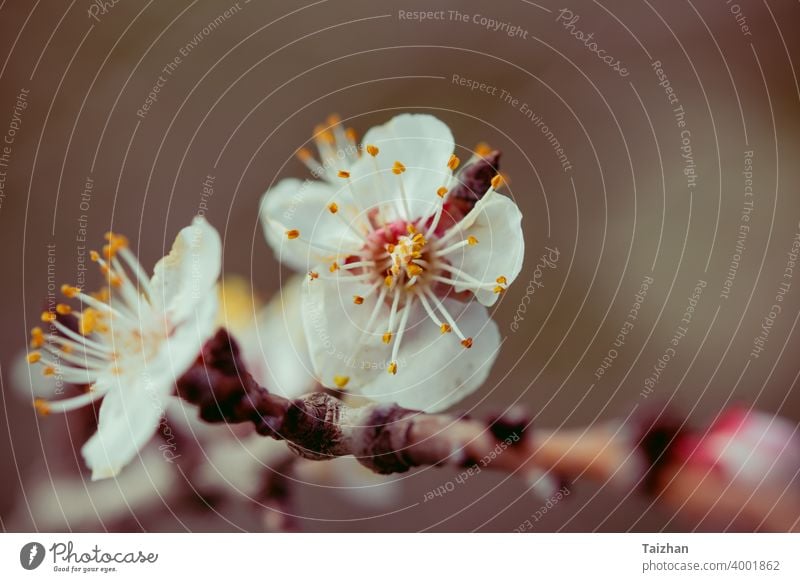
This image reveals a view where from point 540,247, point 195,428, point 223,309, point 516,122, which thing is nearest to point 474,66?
point 516,122

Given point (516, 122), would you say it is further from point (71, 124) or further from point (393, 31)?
point (71, 124)

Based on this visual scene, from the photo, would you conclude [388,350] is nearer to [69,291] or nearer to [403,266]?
[403,266]

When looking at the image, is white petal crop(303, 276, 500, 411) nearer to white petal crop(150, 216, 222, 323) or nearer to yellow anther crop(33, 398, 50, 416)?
white petal crop(150, 216, 222, 323)

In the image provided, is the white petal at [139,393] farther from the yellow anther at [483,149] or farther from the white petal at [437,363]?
the yellow anther at [483,149]

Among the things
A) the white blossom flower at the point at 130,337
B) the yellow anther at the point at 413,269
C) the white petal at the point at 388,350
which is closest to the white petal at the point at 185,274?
the white blossom flower at the point at 130,337
